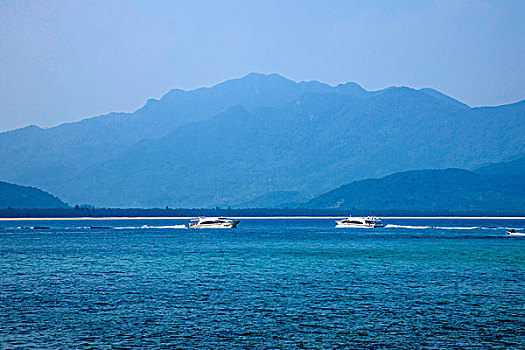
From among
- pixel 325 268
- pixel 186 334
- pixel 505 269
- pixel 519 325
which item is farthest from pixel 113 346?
pixel 505 269

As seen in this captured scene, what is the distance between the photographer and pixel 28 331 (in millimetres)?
48312

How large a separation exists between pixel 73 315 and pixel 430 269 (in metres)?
53.1

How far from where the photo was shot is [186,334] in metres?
47.3

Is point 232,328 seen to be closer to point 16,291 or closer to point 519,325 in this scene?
point 519,325

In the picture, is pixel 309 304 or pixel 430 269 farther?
pixel 430 269

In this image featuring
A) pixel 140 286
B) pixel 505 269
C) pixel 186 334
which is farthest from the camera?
pixel 505 269

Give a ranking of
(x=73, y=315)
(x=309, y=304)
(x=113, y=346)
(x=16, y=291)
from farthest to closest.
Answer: (x=16, y=291)
(x=309, y=304)
(x=73, y=315)
(x=113, y=346)

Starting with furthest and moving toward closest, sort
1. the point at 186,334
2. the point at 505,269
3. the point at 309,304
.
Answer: the point at 505,269 → the point at 309,304 → the point at 186,334

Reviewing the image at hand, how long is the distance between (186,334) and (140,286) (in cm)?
2790

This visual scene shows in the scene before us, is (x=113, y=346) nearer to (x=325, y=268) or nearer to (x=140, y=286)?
(x=140, y=286)

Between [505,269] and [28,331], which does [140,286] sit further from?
[505,269]

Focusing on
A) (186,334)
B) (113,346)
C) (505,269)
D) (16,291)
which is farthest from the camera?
(505,269)

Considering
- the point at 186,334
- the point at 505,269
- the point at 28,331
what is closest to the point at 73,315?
the point at 28,331

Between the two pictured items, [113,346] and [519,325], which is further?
[519,325]
